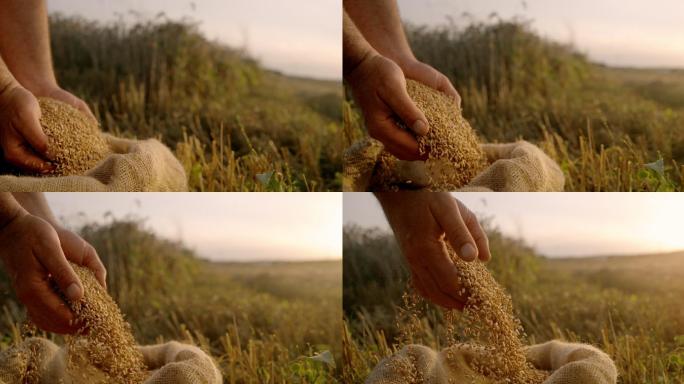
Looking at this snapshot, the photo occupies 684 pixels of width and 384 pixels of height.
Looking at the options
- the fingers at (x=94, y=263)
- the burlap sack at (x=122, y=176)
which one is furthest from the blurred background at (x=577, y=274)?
the fingers at (x=94, y=263)

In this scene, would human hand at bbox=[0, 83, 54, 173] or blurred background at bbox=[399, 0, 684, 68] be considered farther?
blurred background at bbox=[399, 0, 684, 68]

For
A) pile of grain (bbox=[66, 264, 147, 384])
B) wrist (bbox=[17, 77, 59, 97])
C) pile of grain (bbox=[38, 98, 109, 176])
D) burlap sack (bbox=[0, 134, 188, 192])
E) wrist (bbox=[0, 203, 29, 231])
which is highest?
wrist (bbox=[17, 77, 59, 97])

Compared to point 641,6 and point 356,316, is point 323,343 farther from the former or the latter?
point 641,6

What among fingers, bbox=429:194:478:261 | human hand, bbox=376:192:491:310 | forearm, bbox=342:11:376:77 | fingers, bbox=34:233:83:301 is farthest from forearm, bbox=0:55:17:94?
fingers, bbox=429:194:478:261

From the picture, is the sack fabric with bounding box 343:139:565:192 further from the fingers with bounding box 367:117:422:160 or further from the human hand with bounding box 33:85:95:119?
the human hand with bounding box 33:85:95:119

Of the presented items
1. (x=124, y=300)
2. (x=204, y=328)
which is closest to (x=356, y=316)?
(x=204, y=328)
